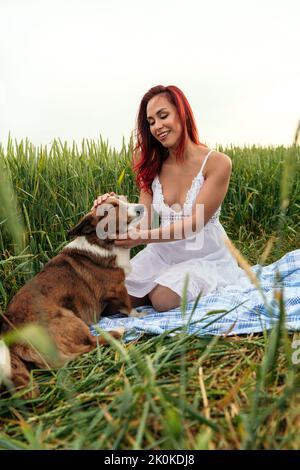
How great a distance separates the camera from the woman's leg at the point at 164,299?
423 cm

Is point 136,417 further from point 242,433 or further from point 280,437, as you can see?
point 280,437

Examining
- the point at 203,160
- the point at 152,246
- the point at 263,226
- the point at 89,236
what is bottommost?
the point at 263,226

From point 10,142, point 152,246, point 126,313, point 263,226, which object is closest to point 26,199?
point 10,142

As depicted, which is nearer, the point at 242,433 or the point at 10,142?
the point at 242,433

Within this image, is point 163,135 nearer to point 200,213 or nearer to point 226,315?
point 200,213

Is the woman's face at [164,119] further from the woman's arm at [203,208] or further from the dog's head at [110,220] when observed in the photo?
the dog's head at [110,220]

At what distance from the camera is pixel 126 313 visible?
162 inches

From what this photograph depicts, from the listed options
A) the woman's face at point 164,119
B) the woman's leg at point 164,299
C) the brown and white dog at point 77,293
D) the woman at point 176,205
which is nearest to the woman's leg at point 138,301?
the woman at point 176,205

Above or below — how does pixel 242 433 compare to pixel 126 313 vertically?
above

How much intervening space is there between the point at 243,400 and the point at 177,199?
9.06ft

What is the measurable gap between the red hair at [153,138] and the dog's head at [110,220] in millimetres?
856

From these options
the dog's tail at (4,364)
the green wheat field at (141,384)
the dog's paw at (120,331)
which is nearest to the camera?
the green wheat field at (141,384)

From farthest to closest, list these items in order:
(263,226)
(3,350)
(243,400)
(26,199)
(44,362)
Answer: (263,226)
(26,199)
(44,362)
(3,350)
(243,400)

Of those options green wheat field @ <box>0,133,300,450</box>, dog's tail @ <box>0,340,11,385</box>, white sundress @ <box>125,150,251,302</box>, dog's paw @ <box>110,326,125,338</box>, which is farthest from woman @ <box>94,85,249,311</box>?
dog's tail @ <box>0,340,11,385</box>
